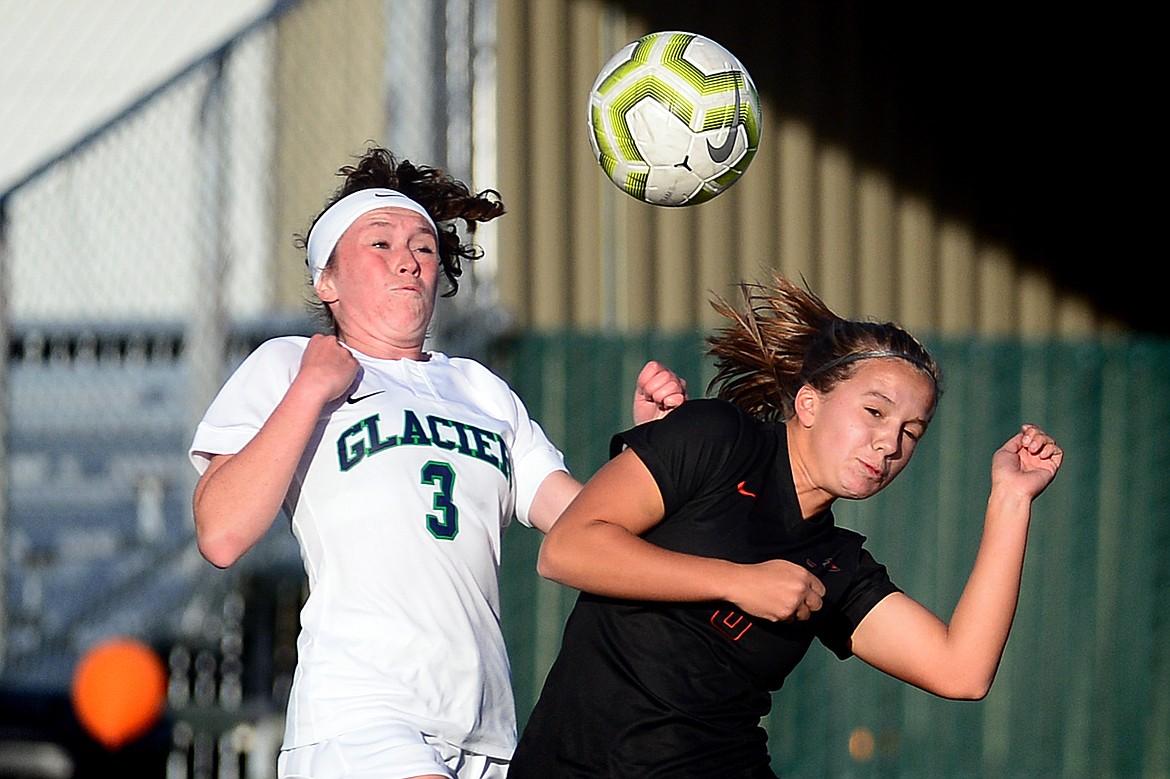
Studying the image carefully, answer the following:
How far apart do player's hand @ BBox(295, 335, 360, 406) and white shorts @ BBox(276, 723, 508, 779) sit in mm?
736

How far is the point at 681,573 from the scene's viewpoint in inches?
126

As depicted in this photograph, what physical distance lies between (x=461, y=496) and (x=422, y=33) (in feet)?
15.8

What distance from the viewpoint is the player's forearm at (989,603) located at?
3.60m

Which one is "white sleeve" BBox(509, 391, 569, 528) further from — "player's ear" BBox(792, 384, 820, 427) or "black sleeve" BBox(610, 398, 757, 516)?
"player's ear" BBox(792, 384, 820, 427)

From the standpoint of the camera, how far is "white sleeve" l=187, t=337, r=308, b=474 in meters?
3.62

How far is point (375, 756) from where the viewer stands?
3.47 m

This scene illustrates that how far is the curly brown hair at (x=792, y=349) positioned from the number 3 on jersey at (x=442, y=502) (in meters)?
0.75

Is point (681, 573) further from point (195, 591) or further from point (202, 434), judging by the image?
point (195, 591)

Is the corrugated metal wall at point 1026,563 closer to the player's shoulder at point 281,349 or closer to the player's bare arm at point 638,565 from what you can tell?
the player's shoulder at point 281,349

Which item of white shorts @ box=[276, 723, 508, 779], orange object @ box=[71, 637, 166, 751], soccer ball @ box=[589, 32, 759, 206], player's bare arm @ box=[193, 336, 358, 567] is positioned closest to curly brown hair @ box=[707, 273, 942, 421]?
soccer ball @ box=[589, 32, 759, 206]

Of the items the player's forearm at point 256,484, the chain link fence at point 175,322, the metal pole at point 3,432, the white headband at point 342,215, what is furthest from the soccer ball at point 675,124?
the metal pole at point 3,432

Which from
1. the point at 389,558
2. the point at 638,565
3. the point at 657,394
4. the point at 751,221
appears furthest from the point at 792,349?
the point at 751,221

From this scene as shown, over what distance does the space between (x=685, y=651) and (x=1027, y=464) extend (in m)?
0.91

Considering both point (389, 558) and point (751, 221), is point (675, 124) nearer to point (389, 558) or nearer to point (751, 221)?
point (389, 558)
